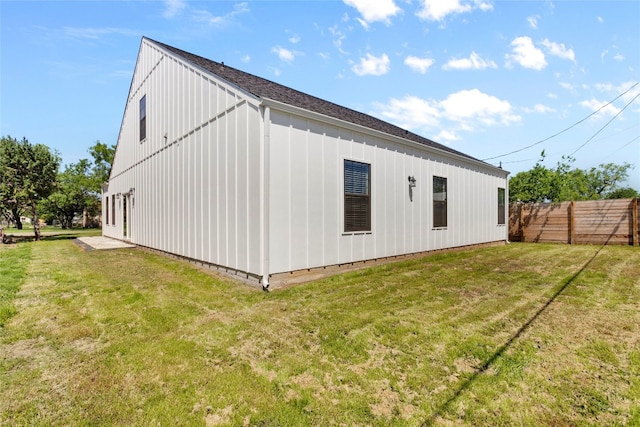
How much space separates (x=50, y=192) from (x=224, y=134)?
13.6 metres

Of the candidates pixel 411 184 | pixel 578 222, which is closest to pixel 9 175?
pixel 411 184

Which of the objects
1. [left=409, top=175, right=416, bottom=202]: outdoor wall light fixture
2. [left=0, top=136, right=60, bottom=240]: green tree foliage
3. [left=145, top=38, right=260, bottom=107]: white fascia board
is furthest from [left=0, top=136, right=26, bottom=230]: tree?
[left=409, top=175, right=416, bottom=202]: outdoor wall light fixture

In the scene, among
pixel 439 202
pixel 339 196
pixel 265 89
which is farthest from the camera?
pixel 439 202

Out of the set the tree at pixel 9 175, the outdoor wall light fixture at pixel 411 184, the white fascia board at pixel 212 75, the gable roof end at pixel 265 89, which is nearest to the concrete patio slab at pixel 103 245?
the tree at pixel 9 175

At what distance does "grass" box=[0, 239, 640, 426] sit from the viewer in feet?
6.54

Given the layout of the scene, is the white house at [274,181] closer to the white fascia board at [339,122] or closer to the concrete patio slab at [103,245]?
the white fascia board at [339,122]

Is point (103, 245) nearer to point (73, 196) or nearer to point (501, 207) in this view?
point (501, 207)

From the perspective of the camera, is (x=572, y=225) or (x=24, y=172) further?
(x=24, y=172)

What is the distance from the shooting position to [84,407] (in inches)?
79.8

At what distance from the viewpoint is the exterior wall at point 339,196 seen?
5293 millimetres

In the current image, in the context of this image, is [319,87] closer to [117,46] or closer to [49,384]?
[117,46]

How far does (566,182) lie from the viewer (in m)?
17.3

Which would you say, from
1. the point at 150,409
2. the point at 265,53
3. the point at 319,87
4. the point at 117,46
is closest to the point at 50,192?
the point at 117,46

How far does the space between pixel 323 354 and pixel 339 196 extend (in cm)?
386
